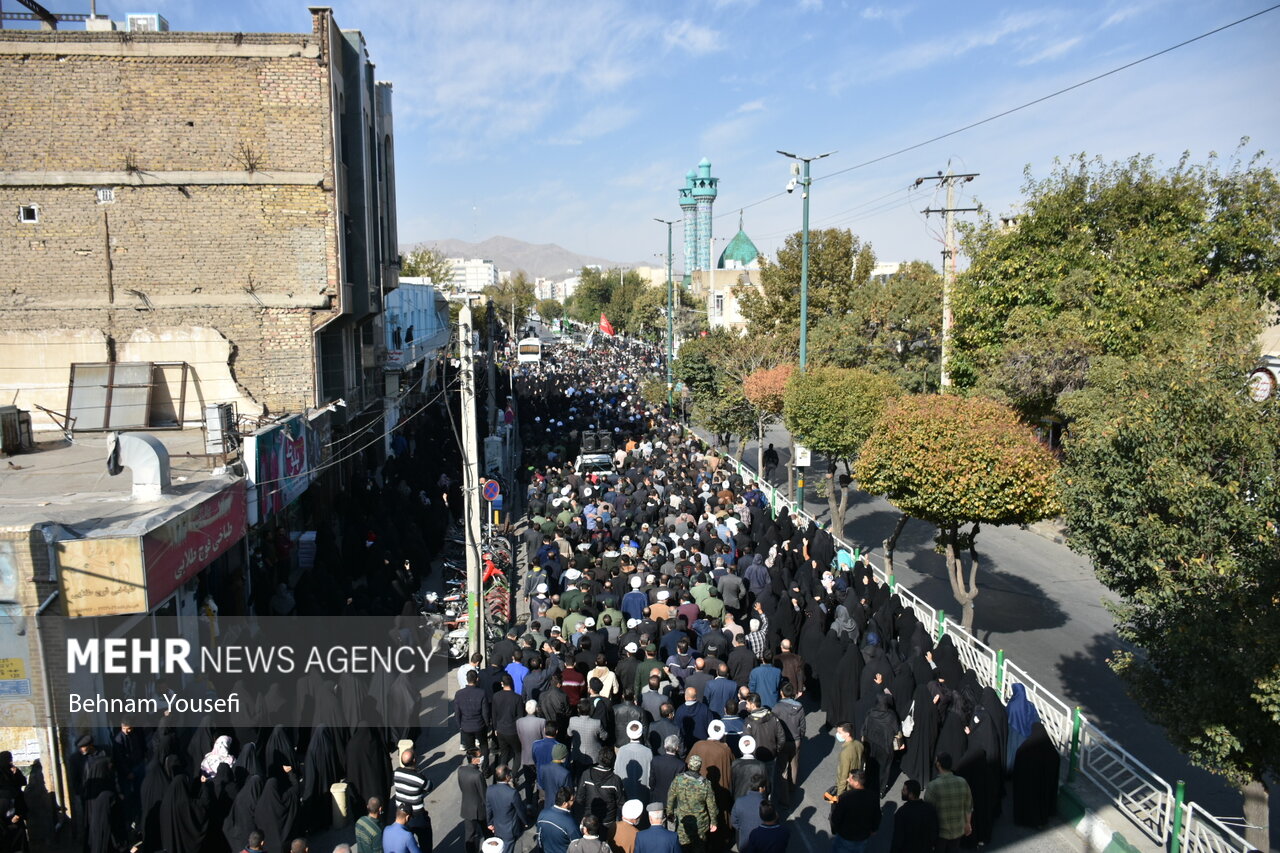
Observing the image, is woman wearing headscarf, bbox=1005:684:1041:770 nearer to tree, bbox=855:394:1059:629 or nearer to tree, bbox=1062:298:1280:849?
tree, bbox=1062:298:1280:849

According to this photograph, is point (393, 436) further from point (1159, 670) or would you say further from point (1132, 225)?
point (1159, 670)

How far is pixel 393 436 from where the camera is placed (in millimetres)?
25906

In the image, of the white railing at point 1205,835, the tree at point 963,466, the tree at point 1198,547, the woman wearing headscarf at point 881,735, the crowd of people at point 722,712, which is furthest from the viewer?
the tree at point 963,466

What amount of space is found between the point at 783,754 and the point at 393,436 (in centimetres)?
1970

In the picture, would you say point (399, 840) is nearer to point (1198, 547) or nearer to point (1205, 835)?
point (1205, 835)

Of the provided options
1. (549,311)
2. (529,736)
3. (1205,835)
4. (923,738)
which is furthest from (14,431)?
(549,311)

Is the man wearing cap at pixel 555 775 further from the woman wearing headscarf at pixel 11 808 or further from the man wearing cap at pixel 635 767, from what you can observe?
the woman wearing headscarf at pixel 11 808

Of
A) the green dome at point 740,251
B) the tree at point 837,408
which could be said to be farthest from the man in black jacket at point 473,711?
the green dome at point 740,251

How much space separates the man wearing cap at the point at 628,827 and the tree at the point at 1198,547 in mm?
3992

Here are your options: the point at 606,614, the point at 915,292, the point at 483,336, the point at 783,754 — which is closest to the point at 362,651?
the point at 606,614

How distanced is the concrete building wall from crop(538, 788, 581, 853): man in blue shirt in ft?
39.2

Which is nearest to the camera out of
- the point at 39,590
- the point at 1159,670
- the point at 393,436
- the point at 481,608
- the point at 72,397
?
the point at 1159,670

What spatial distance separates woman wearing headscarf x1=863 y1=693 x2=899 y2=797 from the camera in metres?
8.29

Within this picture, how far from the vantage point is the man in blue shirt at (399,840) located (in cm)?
630
